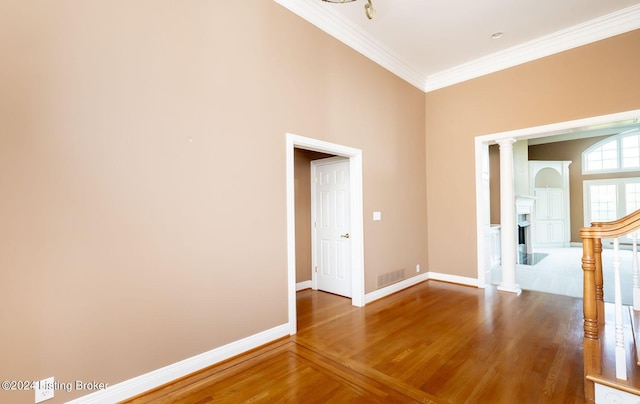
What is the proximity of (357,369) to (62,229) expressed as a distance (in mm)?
2438

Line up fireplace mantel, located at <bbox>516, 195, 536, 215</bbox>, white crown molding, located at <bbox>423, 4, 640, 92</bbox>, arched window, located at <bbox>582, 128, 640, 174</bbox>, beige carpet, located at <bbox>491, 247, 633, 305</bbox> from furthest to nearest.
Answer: arched window, located at <bbox>582, 128, 640, 174</bbox>
fireplace mantel, located at <bbox>516, 195, 536, 215</bbox>
beige carpet, located at <bbox>491, 247, 633, 305</bbox>
white crown molding, located at <bbox>423, 4, 640, 92</bbox>

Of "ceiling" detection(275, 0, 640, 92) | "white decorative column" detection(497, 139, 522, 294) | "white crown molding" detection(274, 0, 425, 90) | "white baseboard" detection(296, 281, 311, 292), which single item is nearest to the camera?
"white crown molding" detection(274, 0, 425, 90)

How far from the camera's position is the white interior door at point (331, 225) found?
4.39 m

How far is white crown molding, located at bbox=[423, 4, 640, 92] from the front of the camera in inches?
145

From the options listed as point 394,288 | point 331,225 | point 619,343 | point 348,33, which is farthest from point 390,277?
point 348,33

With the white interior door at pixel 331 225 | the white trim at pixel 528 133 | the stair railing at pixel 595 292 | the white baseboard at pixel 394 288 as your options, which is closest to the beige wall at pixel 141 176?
the white interior door at pixel 331 225

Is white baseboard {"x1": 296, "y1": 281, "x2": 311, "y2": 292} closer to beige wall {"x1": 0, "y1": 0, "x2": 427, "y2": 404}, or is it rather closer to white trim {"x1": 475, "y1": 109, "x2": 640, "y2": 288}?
beige wall {"x1": 0, "y1": 0, "x2": 427, "y2": 404}

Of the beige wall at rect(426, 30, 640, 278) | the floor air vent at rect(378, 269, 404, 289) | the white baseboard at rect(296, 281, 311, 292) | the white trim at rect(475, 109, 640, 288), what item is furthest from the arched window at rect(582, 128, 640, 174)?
the white baseboard at rect(296, 281, 311, 292)

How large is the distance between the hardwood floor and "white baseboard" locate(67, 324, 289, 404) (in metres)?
0.06

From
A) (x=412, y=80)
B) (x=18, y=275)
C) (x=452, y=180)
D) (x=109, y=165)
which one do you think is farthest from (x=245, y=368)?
(x=412, y=80)

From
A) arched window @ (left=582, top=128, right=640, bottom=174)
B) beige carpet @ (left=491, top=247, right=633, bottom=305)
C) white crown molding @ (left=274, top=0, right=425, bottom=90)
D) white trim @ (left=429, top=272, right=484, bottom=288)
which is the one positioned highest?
white crown molding @ (left=274, top=0, right=425, bottom=90)

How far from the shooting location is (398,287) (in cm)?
471

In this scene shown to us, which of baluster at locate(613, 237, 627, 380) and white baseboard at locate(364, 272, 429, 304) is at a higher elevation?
baluster at locate(613, 237, 627, 380)

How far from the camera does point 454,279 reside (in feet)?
16.9
